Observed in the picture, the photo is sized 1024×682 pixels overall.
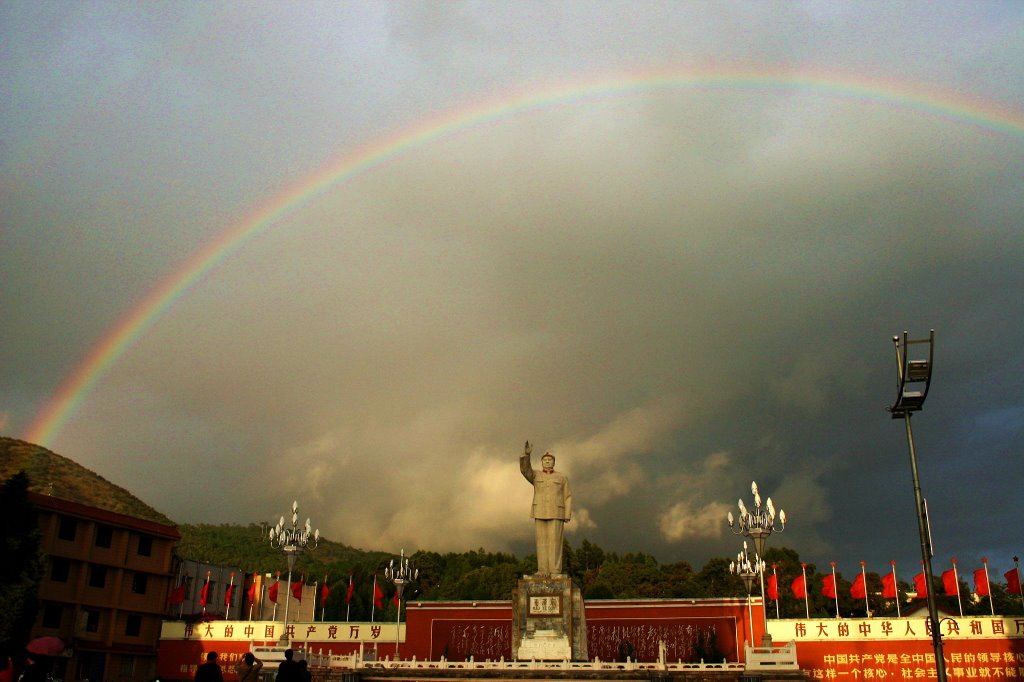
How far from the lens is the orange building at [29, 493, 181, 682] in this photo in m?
36.9

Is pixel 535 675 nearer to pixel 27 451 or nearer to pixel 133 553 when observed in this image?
pixel 133 553

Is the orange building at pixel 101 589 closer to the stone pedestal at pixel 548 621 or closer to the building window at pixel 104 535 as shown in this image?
the building window at pixel 104 535

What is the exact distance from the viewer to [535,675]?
24.5 m

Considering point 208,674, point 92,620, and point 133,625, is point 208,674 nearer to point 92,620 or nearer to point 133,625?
point 92,620

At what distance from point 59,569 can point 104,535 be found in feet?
8.89

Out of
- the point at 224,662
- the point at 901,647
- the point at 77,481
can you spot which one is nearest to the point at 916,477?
the point at 901,647

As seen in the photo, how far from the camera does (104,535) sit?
131ft

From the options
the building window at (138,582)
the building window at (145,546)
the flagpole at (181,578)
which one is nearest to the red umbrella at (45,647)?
the building window at (138,582)

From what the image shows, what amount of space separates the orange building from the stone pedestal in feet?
69.4

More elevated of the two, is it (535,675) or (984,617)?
(984,617)

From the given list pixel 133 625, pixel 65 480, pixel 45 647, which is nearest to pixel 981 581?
pixel 45 647

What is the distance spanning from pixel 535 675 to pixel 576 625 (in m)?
2.97

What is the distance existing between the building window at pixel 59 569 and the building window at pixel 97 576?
126 cm

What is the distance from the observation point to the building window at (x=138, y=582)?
134 ft
